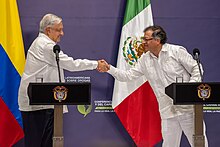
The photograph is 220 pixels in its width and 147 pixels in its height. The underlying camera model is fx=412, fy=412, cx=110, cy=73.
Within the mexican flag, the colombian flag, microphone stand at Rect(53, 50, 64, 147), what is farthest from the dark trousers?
the mexican flag

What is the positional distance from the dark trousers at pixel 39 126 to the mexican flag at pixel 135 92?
0.96 meters

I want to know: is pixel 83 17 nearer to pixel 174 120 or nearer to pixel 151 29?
pixel 151 29

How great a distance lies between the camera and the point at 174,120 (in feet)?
13.5

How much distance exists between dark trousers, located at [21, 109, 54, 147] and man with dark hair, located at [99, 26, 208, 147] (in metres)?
1.13

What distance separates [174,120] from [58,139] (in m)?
1.25

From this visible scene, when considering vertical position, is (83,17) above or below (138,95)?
above

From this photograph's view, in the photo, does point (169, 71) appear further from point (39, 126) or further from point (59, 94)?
point (39, 126)

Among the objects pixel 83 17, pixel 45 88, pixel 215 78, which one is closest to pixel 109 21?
pixel 83 17

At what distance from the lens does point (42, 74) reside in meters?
4.15

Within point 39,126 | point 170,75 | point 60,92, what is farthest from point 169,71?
point 39,126

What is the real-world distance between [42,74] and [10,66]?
0.64 metres

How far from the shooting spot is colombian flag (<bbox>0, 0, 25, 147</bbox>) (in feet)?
15.1

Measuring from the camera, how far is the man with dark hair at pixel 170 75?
4.04 m

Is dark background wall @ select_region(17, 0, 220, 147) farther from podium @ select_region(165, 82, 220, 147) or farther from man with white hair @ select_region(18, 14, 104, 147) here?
podium @ select_region(165, 82, 220, 147)
